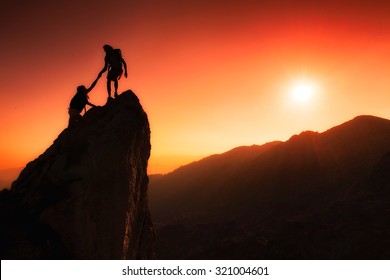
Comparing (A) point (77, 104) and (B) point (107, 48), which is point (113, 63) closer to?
(B) point (107, 48)

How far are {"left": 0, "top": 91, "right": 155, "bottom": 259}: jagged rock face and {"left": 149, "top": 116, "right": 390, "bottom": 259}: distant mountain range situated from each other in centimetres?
3263

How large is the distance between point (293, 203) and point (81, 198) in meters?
56.7

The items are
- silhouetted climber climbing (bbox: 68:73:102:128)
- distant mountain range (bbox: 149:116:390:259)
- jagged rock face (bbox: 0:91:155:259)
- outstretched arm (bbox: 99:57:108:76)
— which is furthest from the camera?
distant mountain range (bbox: 149:116:390:259)

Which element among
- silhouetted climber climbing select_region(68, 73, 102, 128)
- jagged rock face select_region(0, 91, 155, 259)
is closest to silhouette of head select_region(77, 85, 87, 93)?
silhouetted climber climbing select_region(68, 73, 102, 128)

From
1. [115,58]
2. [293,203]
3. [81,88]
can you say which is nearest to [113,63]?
[115,58]

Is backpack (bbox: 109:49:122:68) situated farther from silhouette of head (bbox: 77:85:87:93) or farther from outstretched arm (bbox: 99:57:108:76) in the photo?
silhouette of head (bbox: 77:85:87:93)

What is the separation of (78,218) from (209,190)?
78.9 meters

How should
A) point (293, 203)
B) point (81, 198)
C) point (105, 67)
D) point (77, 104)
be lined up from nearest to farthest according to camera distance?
point (81, 198) < point (77, 104) < point (105, 67) < point (293, 203)

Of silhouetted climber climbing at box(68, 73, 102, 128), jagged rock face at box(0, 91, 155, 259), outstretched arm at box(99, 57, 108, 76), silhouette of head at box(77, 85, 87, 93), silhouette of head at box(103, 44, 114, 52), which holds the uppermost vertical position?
silhouette of head at box(103, 44, 114, 52)

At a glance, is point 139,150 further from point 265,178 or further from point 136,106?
point 265,178

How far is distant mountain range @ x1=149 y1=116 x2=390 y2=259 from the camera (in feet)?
135

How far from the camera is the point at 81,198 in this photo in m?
10.4

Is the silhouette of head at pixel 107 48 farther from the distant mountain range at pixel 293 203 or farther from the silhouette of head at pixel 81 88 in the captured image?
the distant mountain range at pixel 293 203

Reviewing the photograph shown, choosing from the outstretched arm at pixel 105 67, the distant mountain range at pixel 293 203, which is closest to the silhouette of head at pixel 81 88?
the outstretched arm at pixel 105 67
